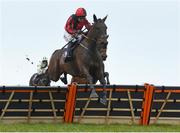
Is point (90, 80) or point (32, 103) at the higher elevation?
point (90, 80)

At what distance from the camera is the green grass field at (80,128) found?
13055 millimetres

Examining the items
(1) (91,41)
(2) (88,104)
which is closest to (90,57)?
(1) (91,41)

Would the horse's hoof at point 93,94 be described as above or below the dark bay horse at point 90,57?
below

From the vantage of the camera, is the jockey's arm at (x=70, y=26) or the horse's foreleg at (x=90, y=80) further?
the jockey's arm at (x=70, y=26)

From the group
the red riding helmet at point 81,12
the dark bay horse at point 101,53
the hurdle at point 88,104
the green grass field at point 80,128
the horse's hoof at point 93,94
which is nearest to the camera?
the green grass field at point 80,128

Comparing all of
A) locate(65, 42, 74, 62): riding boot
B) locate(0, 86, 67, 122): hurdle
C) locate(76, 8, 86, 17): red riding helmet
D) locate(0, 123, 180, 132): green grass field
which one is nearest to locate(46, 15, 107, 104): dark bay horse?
locate(65, 42, 74, 62): riding boot

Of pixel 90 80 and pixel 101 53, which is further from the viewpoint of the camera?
pixel 101 53

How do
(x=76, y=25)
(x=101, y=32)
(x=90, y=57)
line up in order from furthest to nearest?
(x=76, y=25) < (x=90, y=57) < (x=101, y=32)

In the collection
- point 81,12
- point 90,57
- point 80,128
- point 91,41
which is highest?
point 81,12

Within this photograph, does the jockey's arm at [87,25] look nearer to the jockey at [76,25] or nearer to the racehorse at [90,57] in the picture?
the jockey at [76,25]

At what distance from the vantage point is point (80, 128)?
1344 centimetres

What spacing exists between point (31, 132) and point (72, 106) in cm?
261

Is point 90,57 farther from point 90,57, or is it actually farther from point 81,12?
point 81,12

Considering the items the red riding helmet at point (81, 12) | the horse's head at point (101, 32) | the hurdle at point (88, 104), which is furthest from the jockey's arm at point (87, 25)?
the hurdle at point (88, 104)
